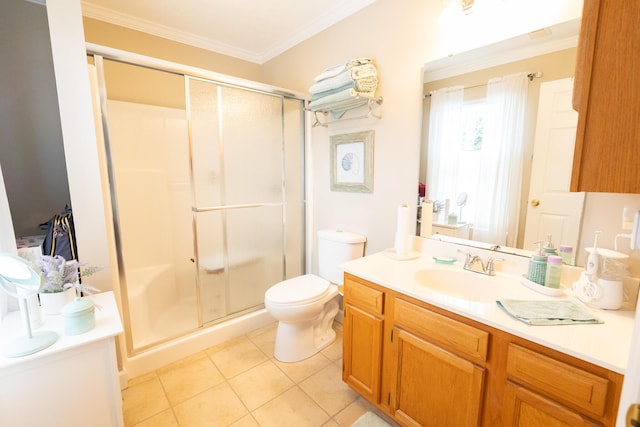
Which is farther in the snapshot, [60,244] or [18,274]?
[60,244]

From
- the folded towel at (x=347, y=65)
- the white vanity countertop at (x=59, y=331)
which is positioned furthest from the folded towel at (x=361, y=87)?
the white vanity countertop at (x=59, y=331)

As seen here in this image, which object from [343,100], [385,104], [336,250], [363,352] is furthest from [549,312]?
[343,100]

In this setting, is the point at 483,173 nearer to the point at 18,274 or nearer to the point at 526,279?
the point at 526,279

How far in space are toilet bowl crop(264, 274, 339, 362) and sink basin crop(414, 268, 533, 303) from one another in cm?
78

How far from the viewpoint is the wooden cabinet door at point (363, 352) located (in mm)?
1400

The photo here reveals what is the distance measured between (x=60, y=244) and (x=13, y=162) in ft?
1.94

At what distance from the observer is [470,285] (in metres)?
1.41

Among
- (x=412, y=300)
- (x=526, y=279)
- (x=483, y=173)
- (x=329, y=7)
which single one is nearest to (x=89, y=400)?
(x=412, y=300)

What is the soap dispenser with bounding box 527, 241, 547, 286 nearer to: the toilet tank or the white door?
the white door

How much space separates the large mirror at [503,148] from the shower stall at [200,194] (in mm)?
1272

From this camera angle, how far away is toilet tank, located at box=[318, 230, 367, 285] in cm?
206

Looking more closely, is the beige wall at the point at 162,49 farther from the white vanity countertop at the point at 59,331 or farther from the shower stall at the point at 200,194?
the white vanity countertop at the point at 59,331

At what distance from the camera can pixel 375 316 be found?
4.57ft

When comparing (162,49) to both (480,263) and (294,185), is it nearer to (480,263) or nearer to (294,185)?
(294,185)
